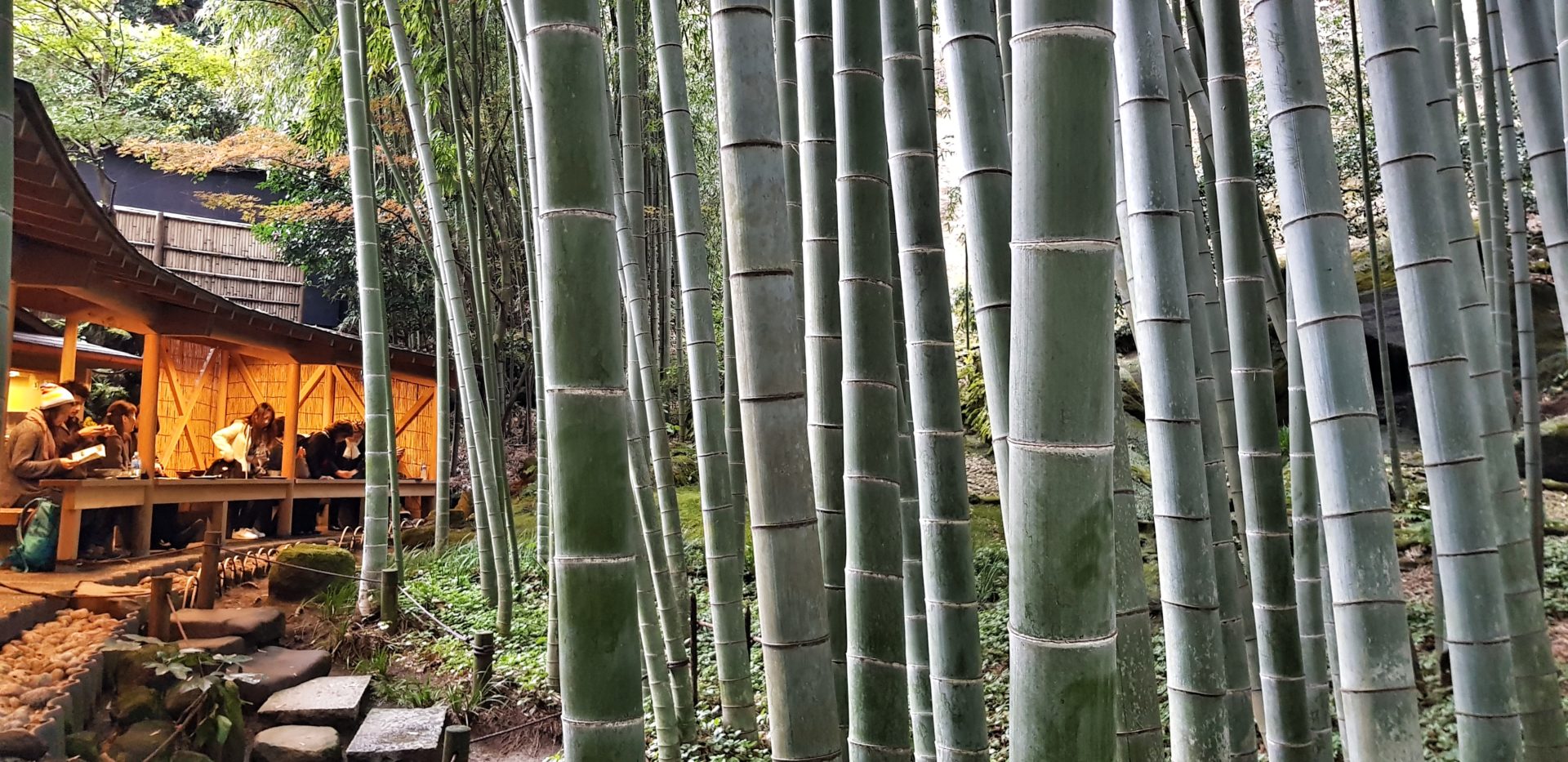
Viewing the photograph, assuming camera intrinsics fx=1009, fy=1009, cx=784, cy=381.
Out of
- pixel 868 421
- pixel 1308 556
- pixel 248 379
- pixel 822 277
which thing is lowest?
pixel 1308 556

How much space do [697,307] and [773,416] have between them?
1.20m

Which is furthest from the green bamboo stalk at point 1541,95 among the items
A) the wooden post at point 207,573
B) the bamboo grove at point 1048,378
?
the wooden post at point 207,573

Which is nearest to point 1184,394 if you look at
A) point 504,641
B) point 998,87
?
point 998,87

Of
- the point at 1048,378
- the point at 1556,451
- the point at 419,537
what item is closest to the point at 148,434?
the point at 419,537

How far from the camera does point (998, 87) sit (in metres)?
1.44

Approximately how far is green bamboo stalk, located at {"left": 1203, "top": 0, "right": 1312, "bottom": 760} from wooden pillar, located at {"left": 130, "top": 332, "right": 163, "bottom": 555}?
620cm

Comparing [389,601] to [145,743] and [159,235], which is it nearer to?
[145,743]

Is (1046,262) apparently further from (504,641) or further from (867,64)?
(504,641)

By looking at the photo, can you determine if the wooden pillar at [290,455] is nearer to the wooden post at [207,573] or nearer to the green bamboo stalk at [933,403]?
the wooden post at [207,573]

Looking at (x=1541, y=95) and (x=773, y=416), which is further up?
(x=1541, y=95)

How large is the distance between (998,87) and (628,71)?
2015 millimetres

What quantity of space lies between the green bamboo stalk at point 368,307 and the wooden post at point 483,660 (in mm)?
1174

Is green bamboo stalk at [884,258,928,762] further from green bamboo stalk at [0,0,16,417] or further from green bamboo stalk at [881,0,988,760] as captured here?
green bamboo stalk at [0,0,16,417]

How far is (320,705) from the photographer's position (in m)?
4.51
